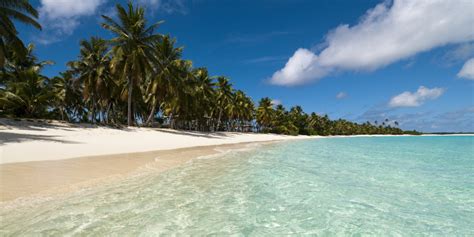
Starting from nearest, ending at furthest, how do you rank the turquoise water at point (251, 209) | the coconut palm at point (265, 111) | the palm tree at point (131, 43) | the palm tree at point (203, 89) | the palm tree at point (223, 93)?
1. the turquoise water at point (251, 209)
2. the palm tree at point (131, 43)
3. the palm tree at point (203, 89)
4. the palm tree at point (223, 93)
5. the coconut palm at point (265, 111)

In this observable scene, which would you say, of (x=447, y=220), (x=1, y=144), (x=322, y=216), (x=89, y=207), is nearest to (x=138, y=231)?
(x=89, y=207)

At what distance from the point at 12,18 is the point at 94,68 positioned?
12601mm

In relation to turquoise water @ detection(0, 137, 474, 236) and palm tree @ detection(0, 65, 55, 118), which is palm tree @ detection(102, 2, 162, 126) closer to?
palm tree @ detection(0, 65, 55, 118)

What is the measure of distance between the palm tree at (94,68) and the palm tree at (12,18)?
1039cm

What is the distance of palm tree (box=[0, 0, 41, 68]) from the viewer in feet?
56.3

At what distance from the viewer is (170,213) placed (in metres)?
4.95

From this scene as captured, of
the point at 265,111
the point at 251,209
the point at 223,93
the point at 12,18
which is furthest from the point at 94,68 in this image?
the point at 265,111

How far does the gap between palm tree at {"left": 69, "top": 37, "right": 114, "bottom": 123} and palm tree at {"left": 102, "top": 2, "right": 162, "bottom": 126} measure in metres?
2.66

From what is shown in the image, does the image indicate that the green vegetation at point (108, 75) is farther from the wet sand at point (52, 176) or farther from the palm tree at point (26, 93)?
the wet sand at point (52, 176)

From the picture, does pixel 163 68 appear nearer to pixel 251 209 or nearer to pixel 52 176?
pixel 52 176

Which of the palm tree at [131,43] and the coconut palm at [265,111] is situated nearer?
the palm tree at [131,43]

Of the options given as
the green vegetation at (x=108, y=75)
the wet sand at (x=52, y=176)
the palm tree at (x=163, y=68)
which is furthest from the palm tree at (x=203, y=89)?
the wet sand at (x=52, y=176)

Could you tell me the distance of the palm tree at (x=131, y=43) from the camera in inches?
1066

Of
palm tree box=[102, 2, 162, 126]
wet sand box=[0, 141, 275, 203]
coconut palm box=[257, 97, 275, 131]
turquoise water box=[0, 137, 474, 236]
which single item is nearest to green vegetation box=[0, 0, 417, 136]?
palm tree box=[102, 2, 162, 126]
